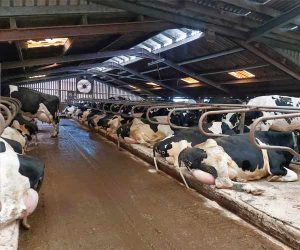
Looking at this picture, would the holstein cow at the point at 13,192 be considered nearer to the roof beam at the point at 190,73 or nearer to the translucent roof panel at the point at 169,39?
the translucent roof panel at the point at 169,39

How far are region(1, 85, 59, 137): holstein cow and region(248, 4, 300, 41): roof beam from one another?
602cm

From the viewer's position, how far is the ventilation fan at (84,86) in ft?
91.0

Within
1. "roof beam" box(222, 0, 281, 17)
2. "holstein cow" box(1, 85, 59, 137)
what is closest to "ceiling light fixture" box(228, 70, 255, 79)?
"roof beam" box(222, 0, 281, 17)

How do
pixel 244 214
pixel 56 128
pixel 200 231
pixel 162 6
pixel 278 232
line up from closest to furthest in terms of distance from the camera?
pixel 278 232, pixel 200 231, pixel 244 214, pixel 162 6, pixel 56 128

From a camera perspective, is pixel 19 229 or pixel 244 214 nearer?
pixel 19 229

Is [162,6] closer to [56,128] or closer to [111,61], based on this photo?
[56,128]

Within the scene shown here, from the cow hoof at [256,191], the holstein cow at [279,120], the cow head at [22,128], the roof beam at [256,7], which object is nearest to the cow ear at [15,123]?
the cow head at [22,128]

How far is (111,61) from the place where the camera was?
18.2 metres

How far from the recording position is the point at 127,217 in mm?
3455

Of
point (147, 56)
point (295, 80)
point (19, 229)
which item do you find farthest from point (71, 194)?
point (147, 56)

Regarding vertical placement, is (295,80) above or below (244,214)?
above

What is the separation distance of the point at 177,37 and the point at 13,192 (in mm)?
9482

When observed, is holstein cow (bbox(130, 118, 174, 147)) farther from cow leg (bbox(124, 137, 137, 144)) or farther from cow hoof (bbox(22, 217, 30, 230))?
cow hoof (bbox(22, 217, 30, 230))

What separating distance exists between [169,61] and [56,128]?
18.9 ft
